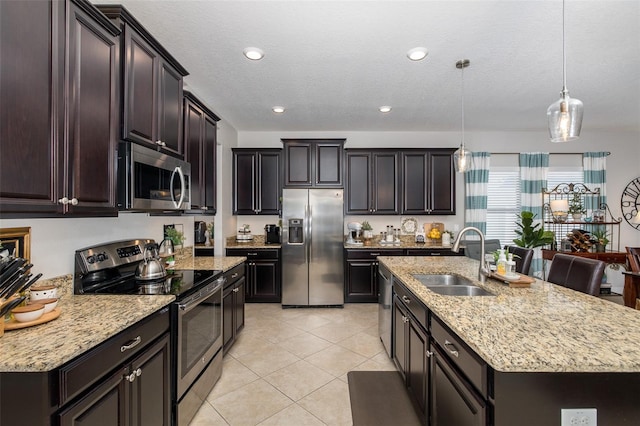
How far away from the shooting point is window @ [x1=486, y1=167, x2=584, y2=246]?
4.91 meters

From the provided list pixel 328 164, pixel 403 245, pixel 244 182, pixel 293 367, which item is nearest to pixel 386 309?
pixel 293 367

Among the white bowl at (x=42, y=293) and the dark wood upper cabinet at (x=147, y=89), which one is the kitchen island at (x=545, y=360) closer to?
the white bowl at (x=42, y=293)

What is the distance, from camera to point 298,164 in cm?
441

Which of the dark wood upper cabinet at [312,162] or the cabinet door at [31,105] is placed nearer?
the cabinet door at [31,105]

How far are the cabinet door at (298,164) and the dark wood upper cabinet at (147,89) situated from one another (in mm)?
2193

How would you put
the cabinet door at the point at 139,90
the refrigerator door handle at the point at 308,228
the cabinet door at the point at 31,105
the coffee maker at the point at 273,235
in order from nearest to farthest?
the cabinet door at the point at 31,105
the cabinet door at the point at 139,90
the refrigerator door handle at the point at 308,228
the coffee maker at the point at 273,235

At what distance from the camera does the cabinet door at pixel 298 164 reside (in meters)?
4.40

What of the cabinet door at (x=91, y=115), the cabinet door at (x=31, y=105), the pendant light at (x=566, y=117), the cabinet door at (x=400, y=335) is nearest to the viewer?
the cabinet door at (x=31, y=105)

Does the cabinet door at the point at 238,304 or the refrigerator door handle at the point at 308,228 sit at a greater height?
the refrigerator door handle at the point at 308,228

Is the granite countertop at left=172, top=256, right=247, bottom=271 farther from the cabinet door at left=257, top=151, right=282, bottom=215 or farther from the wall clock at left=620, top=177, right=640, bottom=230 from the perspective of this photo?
the wall clock at left=620, top=177, right=640, bottom=230

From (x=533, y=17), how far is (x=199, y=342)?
10.7 feet

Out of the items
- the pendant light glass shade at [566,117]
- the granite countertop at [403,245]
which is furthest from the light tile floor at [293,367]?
the pendant light glass shade at [566,117]

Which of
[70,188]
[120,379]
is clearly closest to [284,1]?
[70,188]

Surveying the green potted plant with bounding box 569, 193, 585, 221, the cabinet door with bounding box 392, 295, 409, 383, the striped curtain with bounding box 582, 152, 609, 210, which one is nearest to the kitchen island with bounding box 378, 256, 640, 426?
the cabinet door with bounding box 392, 295, 409, 383
